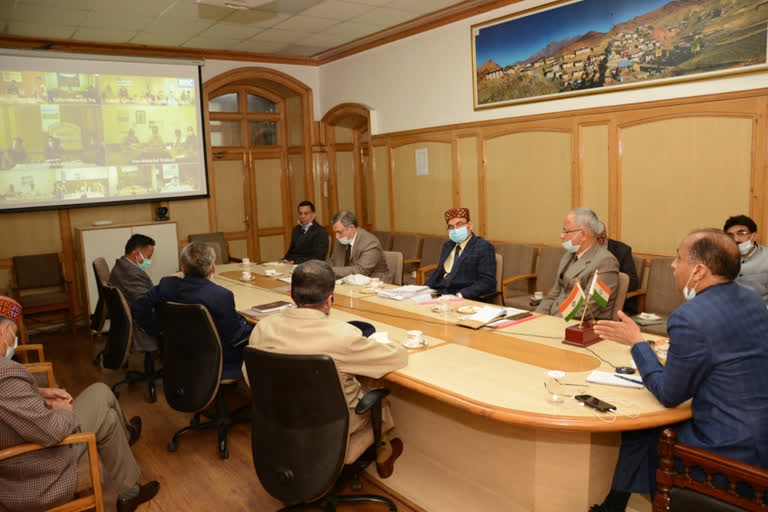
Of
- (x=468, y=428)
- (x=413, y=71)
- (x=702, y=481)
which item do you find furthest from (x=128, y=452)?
(x=413, y=71)

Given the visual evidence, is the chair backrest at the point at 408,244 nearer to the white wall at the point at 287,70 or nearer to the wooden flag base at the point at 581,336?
the white wall at the point at 287,70

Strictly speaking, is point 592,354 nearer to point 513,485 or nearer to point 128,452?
point 513,485

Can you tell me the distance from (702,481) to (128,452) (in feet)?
8.69

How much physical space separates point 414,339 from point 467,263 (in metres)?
1.81

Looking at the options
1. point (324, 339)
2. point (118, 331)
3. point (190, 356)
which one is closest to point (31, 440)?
point (190, 356)

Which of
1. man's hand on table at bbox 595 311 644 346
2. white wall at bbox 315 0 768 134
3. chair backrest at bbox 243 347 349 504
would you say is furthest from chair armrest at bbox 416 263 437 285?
chair backrest at bbox 243 347 349 504

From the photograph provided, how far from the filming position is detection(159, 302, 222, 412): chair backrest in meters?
3.25

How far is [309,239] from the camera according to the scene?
6.52 meters

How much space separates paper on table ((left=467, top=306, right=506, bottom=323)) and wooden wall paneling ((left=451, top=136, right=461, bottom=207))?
3284 mm

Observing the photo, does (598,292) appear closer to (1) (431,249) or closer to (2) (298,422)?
(2) (298,422)

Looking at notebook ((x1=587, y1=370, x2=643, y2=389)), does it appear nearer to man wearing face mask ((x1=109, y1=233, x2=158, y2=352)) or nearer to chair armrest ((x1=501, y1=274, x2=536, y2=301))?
chair armrest ((x1=501, y1=274, x2=536, y2=301))

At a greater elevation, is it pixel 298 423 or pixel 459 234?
pixel 459 234

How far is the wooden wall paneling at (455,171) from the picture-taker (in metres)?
6.59

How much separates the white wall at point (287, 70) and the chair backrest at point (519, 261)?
4.13 m
